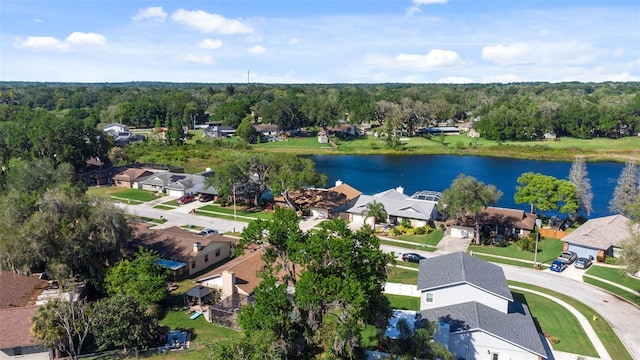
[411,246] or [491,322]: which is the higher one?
[491,322]

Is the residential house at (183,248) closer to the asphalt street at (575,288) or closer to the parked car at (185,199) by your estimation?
the asphalt street at (575,288)

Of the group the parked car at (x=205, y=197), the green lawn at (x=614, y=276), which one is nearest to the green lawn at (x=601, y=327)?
the green lawn at (x=614, y=276)

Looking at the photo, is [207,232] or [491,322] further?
[207,232]

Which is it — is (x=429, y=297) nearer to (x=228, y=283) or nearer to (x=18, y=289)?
(x=228, y=283)

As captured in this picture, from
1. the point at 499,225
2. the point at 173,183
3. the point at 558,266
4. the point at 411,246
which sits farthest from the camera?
the point at 173,183

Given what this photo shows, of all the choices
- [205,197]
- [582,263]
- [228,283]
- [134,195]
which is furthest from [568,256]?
[134,195]

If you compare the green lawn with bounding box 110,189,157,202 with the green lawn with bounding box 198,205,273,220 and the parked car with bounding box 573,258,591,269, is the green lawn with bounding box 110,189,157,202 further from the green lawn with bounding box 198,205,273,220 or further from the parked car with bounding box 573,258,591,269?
the parked car with bounding box 573,258,591,269

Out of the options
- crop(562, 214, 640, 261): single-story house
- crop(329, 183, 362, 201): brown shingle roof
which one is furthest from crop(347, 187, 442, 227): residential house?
crop(562, 214, 640, 261): single-story house
